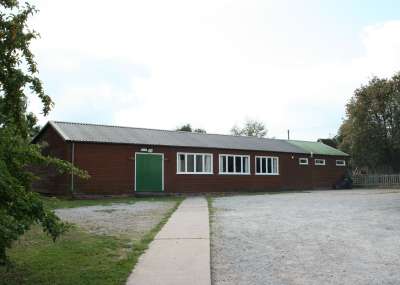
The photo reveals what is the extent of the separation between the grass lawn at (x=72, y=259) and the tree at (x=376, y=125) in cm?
3448

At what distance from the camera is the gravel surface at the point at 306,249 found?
6.13m

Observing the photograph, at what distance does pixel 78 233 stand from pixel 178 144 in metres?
16.3

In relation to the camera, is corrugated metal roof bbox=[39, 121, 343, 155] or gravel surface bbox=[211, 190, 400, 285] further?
corrugated metal roof bbox=[39, 121, 343, 155]

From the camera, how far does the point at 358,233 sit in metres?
9.70

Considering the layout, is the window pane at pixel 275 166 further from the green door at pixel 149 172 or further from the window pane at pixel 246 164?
the green door at pixel 149 172

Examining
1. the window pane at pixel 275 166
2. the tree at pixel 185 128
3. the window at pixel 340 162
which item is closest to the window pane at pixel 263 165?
the window pane at pixel 275 166

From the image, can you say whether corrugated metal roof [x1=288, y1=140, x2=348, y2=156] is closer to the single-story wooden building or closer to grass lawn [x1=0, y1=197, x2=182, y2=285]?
the single-story wooden building

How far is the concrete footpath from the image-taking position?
5.88 m

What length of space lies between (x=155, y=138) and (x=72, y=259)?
19.4 metres

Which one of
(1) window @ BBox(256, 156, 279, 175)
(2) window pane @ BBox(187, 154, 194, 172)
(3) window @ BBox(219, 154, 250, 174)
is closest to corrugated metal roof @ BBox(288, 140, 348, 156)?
(1) window @ BBox(256, 156, 279, 175)

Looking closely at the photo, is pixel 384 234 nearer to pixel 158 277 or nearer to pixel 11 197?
pixel 158 277

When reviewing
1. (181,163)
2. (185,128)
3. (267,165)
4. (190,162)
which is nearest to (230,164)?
(190,162)

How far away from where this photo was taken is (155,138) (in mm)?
26359

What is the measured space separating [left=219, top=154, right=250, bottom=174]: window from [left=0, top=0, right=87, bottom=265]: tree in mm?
22546
